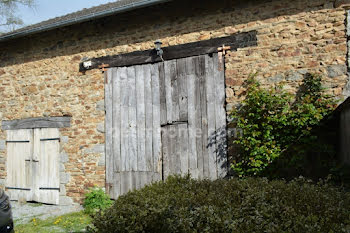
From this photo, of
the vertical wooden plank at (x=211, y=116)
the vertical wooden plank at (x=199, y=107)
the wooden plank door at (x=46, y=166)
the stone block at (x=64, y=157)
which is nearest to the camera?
the vertical wooden plank at (x=211, y=116)

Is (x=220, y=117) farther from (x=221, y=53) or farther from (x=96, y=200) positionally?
(x=96, y=200)

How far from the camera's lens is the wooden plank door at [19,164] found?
763cm

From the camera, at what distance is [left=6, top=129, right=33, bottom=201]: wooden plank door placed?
25.0ft

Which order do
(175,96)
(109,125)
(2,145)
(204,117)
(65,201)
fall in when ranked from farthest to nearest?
(2,145)
(65,201)
(109,125)
(175,96)
(204,117)

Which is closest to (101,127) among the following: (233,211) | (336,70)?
(233,211)

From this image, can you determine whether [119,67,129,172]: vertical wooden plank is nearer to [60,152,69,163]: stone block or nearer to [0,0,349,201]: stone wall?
[0,0,349,201]: stone wall

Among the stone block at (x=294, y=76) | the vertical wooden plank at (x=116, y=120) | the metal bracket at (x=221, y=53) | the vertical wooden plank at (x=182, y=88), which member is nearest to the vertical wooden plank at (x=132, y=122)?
the vertical wooden plank at (x=116, y=120)

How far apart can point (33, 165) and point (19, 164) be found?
450 mm

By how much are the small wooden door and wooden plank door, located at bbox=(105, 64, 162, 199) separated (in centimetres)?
150

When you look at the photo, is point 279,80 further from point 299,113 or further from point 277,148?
point 277,148

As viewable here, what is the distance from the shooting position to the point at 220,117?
5797mm

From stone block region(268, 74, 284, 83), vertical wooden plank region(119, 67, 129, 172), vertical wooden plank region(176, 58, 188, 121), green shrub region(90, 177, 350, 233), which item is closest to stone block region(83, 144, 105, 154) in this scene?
vertical wooden plank region(119, 67, 129, 172)

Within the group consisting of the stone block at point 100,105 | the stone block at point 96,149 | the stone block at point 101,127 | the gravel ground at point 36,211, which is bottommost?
the gravel ground at point 36,211

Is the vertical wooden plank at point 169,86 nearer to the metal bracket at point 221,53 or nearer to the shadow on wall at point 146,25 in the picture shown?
the shadow on wall at point 146,25
